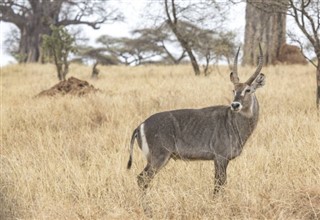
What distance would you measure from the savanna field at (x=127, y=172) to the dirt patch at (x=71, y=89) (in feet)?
7.47

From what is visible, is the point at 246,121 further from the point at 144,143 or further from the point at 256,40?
the point at 256,40

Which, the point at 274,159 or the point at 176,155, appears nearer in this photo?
the point at 176,155

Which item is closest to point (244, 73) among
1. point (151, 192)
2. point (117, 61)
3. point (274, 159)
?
point (274, 159)

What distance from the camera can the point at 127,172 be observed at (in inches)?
180

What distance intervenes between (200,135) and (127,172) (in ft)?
2.57

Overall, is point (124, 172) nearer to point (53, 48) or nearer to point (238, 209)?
point (238, 209)

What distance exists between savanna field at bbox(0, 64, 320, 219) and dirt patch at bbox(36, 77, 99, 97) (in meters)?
2.28

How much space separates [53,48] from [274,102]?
8.97 meters

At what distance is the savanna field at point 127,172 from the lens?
3.65 metres

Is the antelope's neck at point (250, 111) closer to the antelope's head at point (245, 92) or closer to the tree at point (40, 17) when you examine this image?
the antelope's head at point (245, 92)

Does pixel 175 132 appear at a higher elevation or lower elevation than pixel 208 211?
higher

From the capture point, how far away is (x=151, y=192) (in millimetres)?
4023

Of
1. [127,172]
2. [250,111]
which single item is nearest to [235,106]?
[250,111]

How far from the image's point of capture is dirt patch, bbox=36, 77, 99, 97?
1030 cm
